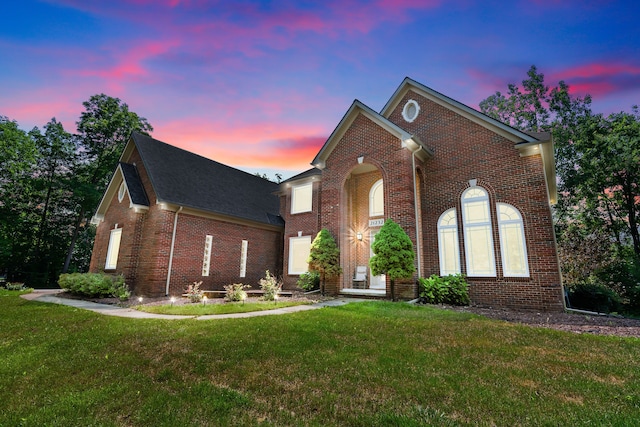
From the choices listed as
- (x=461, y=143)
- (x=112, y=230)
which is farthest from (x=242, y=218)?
(x=461, y=143)

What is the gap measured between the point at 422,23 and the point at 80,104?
31.3 meters

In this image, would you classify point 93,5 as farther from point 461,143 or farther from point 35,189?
point 35,189

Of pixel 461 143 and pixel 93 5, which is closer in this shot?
pixel 93 5

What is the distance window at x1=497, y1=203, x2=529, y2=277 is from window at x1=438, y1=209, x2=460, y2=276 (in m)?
1.51

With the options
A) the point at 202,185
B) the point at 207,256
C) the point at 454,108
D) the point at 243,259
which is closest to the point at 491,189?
the point at 454,108

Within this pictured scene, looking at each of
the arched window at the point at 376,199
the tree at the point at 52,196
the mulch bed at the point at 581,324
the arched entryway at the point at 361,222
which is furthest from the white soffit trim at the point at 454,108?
the tree at the point at 52,196

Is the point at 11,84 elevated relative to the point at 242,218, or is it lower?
elevated

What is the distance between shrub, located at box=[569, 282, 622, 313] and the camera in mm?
12297

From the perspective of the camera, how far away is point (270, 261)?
59.7ft

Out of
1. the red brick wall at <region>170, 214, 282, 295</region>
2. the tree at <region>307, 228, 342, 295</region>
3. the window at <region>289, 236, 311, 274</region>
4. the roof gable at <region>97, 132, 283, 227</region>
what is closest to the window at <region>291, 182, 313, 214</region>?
the window at <region>289, 236, 311, 274</region>

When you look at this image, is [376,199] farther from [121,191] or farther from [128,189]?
[121,191]

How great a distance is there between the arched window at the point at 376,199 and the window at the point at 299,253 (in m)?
3.50

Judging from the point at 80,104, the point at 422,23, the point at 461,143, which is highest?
the point at 80,104

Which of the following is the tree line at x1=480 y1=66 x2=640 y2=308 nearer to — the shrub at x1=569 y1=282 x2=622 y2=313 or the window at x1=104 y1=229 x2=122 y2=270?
the shrub at x1=569 y1=282 x2=622 y2=313
